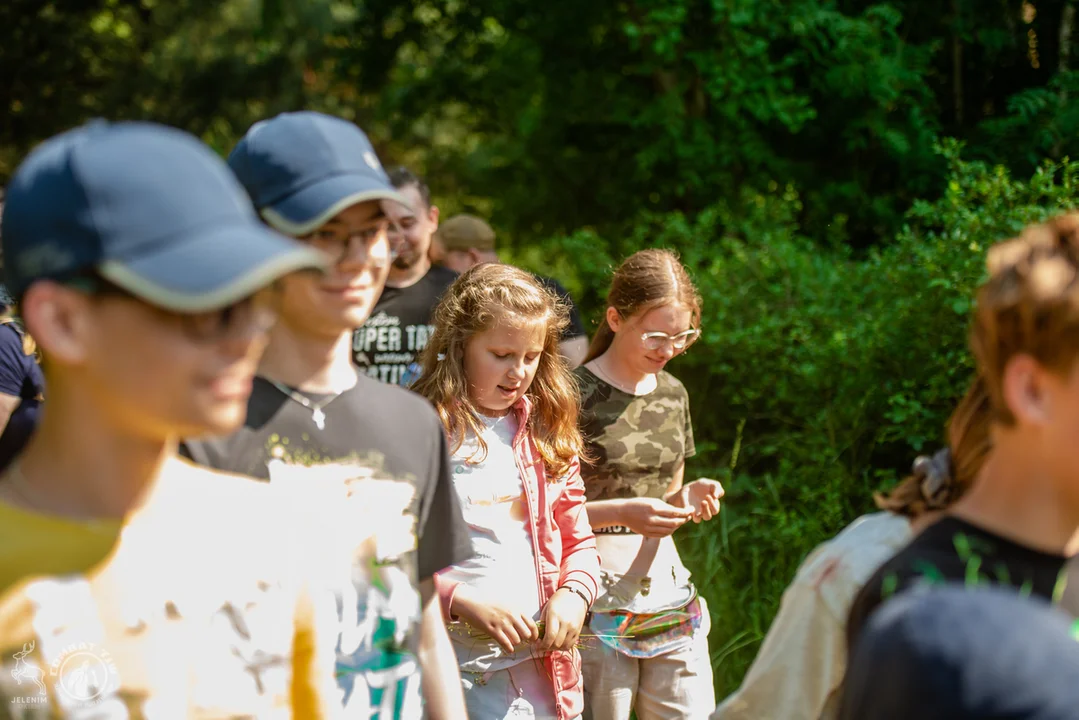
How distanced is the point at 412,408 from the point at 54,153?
929mm

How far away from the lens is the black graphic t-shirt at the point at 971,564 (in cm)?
179

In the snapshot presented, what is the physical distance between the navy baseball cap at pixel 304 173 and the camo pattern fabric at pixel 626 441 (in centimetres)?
189

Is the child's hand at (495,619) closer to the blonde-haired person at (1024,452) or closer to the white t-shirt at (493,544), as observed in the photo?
the white t-shirt at (493,544)

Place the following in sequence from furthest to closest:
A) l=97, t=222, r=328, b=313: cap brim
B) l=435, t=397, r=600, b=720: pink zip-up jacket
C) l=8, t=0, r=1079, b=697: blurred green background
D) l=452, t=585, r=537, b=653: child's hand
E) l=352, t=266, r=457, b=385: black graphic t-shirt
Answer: l=8, t=0, r=1079, b=697: blurred green background, l=352, t=266, r=457, b=385: black graphic t-shirt, l=435, t=397, r=600, b=720: pink zip-up jacket, l=452, t=585, r=537, b=653: child's hand, l=97, t=222, r=328, b=313: cap brim

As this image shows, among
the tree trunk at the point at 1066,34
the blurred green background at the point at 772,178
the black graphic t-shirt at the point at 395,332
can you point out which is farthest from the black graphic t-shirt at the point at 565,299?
the tree trunk at the point at 1066,34

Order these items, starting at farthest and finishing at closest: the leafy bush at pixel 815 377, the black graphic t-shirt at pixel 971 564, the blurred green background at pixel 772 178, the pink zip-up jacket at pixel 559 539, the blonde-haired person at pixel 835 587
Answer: the blurred green background at pixel 772 178 → the leafy bush at pixel 815 377 → the pink zip-up jacket at pixel 559 539 → the blonde-haired person at pixel 835 587 → the black graphic t-shirt at pixel 971 564

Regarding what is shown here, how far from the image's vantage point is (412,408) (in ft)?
7.86

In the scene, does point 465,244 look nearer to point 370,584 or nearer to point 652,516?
point 652,516

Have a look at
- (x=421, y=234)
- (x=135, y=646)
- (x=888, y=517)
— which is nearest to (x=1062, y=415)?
(x=888, y=517)

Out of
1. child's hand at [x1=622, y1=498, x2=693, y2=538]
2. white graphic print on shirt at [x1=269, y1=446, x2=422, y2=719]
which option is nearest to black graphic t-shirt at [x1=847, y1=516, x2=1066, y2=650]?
white graphic print on shirt at [x1=269, y1=446, x2=422, y2=719]

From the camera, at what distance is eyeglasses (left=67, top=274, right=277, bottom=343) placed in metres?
1.62

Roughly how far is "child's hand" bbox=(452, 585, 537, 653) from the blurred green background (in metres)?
2.35

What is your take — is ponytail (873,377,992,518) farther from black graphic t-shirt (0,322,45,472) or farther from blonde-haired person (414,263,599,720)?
black graphic t-shirt (0,322,45,472)

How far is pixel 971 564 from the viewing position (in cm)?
179
